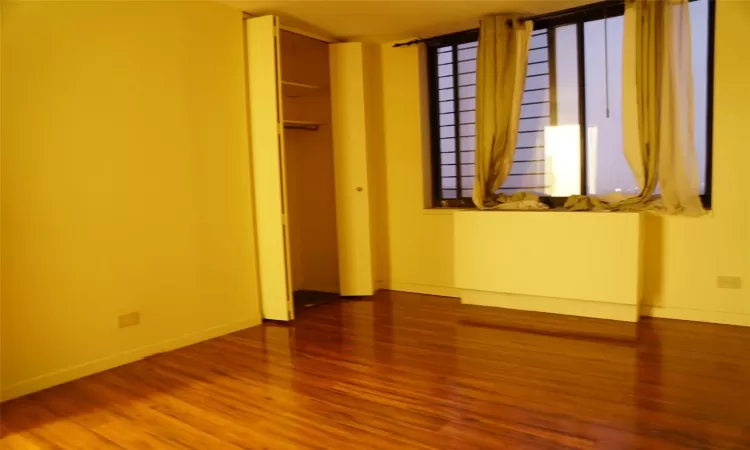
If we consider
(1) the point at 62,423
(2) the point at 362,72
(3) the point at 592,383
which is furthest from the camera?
(2) the point at 362,72

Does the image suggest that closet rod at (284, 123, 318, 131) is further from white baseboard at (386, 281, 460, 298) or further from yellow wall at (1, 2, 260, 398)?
white baseboard at (386, 281, 460, 298)

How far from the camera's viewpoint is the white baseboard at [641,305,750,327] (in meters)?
3.93

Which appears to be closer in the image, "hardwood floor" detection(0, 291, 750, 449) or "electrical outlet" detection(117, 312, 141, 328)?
"hardwood floor" detection(0, 291, 750, 449)

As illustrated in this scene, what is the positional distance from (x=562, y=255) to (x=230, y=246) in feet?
8.29

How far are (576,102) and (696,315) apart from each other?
184 centimetres

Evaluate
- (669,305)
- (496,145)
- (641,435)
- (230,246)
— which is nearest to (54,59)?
(230,246)

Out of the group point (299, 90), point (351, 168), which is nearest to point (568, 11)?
point (351, 168)

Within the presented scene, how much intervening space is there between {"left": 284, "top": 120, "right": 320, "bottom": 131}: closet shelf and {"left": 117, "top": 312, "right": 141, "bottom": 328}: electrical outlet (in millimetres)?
2085

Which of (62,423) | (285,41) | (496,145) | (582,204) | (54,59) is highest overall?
(285,41)

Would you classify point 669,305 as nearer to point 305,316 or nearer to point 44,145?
point 305,316

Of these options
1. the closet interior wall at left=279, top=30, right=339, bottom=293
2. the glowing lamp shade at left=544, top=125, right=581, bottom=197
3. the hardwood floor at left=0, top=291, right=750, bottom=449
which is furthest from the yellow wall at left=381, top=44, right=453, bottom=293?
the hardwood floor at left=0, top=291, right=750, bottom=449

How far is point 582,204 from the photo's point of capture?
4355mm

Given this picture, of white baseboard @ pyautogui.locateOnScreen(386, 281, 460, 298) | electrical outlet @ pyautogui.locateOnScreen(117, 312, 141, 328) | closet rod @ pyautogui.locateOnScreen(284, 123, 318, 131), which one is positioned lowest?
white baseboard @ pyautogui.locateOnScreen(386, 281, 460, 298)

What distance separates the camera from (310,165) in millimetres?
5480
